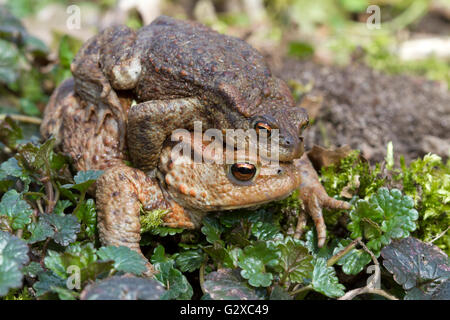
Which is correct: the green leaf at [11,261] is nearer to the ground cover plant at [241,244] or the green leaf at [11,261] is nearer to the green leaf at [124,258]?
the ground cover plant at [241,244]

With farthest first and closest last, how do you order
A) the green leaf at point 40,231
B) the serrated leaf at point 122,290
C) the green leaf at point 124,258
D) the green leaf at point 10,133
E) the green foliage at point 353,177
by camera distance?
the green leaf at point 10,133
the green foliage at point 353,177
the green leaf at point 40,231
the green leaf at point 124,258
the serrated leaf at point 122,290

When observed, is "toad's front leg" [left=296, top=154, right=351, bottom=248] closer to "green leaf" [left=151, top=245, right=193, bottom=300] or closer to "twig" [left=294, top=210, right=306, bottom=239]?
"twig" [left=294, top=210, right=306, bottom=239]

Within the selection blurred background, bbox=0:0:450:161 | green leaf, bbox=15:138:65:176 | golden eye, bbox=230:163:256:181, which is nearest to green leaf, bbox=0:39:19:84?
blurred background, bbox=0:0:450:161

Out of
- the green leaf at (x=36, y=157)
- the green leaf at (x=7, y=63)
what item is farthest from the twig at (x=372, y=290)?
the green leaf at (x=7, y=63)

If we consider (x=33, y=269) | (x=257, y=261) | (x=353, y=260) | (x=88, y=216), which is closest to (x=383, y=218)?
(x=353, y=260)

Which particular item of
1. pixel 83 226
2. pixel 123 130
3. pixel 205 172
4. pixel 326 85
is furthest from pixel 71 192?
pixel 326 85
